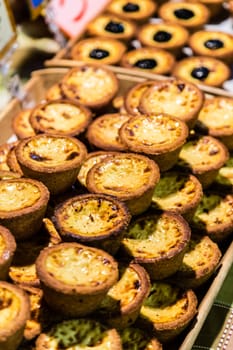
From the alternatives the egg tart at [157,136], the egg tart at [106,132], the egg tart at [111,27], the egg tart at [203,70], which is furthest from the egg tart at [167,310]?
the egg tart at [111,27]

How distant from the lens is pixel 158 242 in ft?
6.52

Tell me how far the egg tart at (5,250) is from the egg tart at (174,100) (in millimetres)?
864

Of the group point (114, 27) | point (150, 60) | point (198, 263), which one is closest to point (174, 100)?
point (198, 263)

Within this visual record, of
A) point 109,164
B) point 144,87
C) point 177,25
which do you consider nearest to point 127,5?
point 177,25

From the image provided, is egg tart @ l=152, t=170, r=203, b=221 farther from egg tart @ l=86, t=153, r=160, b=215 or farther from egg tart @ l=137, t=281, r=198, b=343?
egg tart @ l=137, t=281, r=198, b=343

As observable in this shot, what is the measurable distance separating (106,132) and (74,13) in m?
1.54

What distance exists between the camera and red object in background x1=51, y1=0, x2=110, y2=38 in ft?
11.8

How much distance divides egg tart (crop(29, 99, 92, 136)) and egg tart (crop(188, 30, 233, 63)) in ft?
3.57

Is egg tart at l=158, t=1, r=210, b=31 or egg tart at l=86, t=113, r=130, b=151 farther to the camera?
egg tart at l=158, t=1, r=210, b=31

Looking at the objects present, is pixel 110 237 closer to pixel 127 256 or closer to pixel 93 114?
pixel 127 256

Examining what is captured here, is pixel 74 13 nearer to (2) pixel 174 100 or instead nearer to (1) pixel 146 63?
(1) pixel 146 63

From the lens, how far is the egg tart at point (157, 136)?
6.89 ft

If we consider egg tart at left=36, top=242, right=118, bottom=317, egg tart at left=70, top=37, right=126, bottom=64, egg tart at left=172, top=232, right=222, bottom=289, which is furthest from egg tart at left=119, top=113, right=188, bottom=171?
egg tart at left=70, top=37, right=126, bottom=64

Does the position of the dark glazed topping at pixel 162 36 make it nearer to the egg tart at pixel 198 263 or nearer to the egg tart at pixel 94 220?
the egg tart at pixel 198 263
